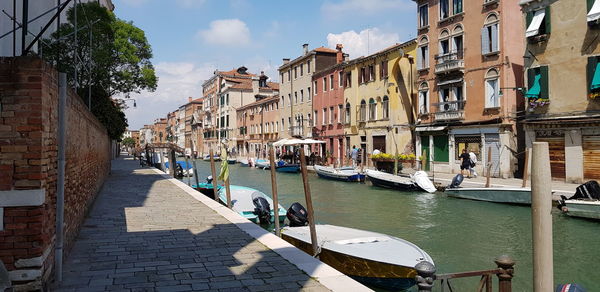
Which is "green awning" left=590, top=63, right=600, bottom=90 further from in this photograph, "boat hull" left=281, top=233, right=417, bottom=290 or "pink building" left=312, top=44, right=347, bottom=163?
"pink building" left=312, top=44, right=347, bottom=163

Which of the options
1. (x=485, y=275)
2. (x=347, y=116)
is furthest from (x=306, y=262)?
(x=347, y=116)

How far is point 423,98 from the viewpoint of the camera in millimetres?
25234

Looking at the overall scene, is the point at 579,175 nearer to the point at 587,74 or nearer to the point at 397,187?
the point at 587,74

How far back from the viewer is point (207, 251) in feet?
19.7

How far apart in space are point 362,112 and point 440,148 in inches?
311

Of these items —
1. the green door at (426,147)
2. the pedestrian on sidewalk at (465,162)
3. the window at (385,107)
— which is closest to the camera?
the pedestrian on sidewalk at (465,162)

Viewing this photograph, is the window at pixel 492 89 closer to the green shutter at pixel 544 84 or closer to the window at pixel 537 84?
the window at pixel 537 84

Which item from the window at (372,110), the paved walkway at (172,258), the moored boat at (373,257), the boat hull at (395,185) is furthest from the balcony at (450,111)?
the paved walkway at (172,258)

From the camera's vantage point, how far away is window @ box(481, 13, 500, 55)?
826 inches

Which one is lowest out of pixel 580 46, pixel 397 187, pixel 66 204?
pixel 397 187

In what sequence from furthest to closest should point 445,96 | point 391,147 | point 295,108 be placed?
1. point 295,108
2. point 391,147
3. point 445,96

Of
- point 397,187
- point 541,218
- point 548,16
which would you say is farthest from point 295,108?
point 541,218

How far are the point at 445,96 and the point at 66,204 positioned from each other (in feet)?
71.0

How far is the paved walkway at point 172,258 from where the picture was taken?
4.54m
